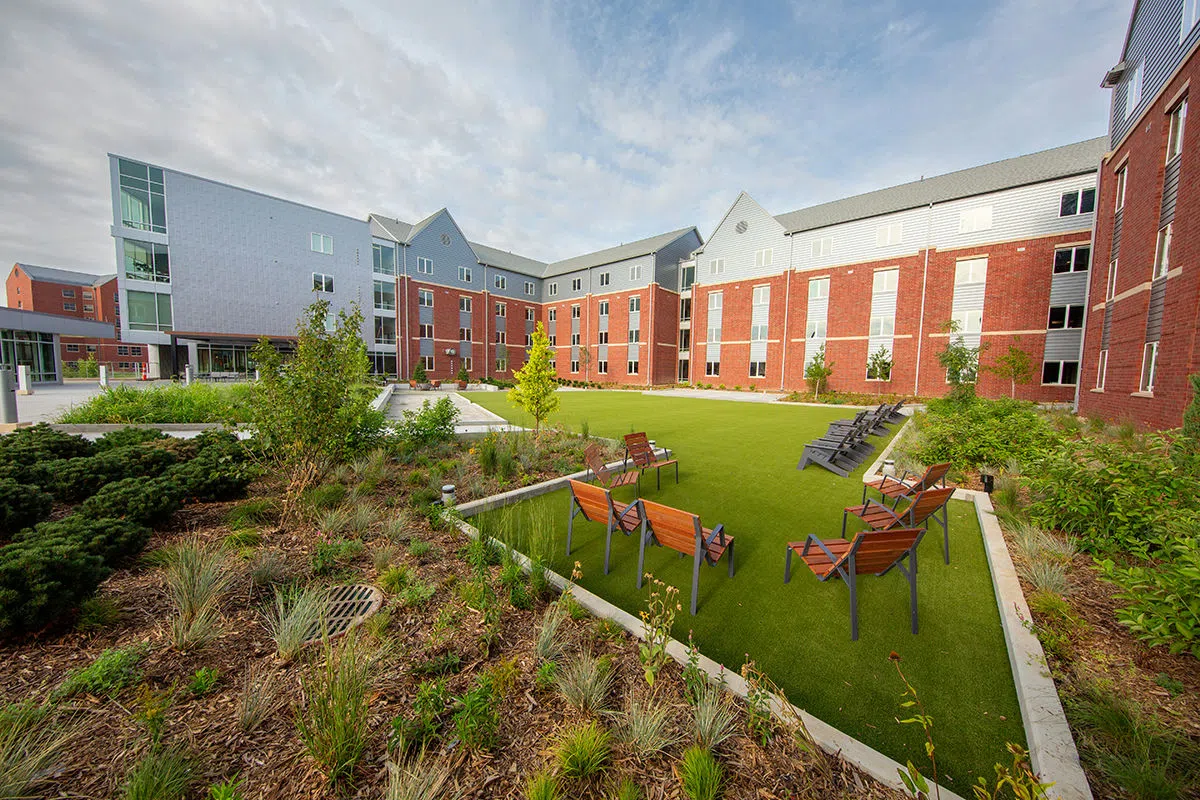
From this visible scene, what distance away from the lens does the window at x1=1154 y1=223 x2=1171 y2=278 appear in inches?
432

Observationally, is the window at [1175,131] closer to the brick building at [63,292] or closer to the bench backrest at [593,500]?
the bench backrest at [593,500]

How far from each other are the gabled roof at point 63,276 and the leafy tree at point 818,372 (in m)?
97.2

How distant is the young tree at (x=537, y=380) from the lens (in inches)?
399

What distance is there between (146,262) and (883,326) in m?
48.0

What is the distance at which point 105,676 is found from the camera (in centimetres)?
251

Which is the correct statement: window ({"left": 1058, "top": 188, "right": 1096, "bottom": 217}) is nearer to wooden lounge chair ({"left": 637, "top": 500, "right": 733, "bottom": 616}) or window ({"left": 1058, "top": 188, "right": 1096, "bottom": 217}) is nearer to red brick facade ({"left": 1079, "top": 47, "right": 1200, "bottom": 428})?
red brick facade ({"left": 1079, "top": 47, "right": 1200, "bottom": 428})

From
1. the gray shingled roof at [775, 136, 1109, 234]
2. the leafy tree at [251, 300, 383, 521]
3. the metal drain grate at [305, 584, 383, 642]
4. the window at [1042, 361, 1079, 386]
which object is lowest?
the metal drain grate at [305, 584, 383, 642]

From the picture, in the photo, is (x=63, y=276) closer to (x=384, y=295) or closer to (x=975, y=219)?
(x=384, y=295)

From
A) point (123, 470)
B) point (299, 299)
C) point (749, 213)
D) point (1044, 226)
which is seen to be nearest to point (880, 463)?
point (123, 470)

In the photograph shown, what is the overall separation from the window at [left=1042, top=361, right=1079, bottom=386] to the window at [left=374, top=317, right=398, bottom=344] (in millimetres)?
Result: 44891

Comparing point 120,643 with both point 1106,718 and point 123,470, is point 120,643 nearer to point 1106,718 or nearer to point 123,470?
point 123,470

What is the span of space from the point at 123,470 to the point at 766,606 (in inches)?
311

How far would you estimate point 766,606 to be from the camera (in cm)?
388

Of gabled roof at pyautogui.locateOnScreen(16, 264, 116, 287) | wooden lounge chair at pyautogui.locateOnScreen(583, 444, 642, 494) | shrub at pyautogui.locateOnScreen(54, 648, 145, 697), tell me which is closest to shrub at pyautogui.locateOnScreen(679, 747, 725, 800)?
shrub at pyautogui.locateOnScreen(54, 648, 145, 697)
